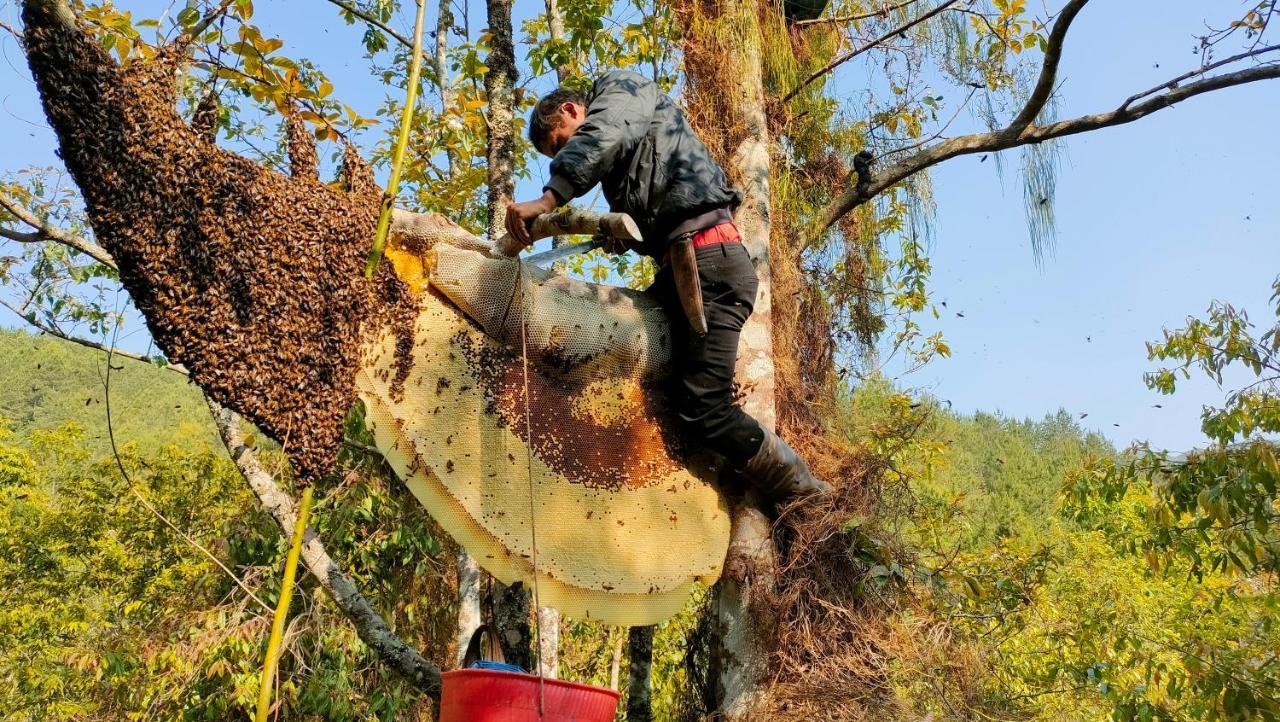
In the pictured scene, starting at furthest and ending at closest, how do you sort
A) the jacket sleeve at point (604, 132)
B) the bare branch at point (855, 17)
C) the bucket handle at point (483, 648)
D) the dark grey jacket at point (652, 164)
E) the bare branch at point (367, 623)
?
the bare branch at point (855, 17) → the bare branch at point (367, 623) → the dark grey jacket at point (652, 164) → the jacket sleeve at point (604, 132) → the bucket handle at point (483, 648)

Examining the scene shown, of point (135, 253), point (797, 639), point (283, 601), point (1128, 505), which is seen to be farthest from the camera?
point (1128, 505)

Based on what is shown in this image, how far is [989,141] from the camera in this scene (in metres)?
4.45

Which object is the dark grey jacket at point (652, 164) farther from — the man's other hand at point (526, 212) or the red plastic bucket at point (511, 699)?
the red plastic bucket at point (511, 699)

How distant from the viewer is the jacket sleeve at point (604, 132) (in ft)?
9.94

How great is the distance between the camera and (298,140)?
2938mm

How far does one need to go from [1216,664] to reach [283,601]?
4442mm

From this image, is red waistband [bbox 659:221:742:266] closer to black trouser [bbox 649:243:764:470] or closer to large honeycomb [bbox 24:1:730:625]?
black trouser [bbox 649:243:764:470]

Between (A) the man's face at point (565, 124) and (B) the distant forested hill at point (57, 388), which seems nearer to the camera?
(A) the man's face at point (565, 124)

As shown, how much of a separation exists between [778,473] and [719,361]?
0.48 m

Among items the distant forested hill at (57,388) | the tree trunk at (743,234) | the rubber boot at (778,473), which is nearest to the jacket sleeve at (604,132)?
the tree trunk at (743,234)

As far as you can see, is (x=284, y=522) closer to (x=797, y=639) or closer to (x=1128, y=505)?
(x=797, y=639)

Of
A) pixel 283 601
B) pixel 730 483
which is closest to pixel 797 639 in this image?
pixel 730 483

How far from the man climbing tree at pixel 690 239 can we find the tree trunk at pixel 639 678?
116 cm

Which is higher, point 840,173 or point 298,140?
point 840,173
